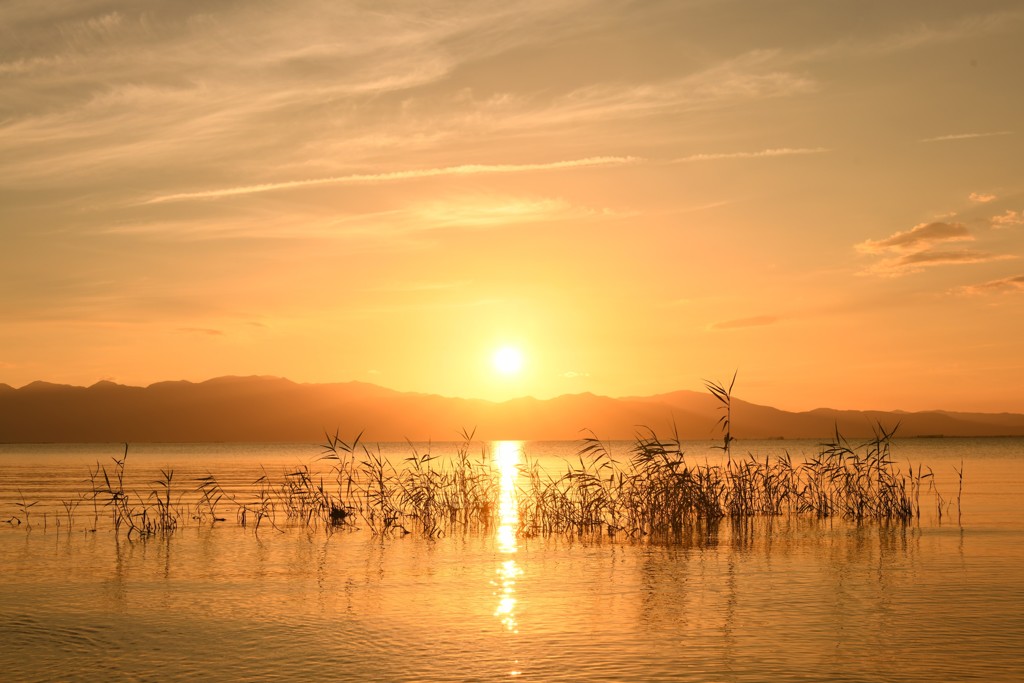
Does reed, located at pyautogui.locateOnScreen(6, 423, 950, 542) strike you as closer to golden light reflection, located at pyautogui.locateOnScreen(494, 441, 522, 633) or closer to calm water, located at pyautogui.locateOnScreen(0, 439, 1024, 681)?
golden light reflection, located at pyautogui.locateOnScreen(494, 441, 522, 633)

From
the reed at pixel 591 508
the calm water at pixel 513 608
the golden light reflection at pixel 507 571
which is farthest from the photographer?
the reed at pixel 591 508

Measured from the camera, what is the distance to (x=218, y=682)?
11617 millimetres

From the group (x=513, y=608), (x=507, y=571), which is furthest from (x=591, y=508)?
(x=513, y=608)

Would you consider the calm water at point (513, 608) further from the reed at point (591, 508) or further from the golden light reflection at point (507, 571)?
the reed at point (591, 508)

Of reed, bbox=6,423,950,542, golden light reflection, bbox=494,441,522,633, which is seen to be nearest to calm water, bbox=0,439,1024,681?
golden light reflection, bbox=494,441,522,633

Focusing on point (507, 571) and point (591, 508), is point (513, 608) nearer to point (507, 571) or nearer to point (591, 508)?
point (507, 571)

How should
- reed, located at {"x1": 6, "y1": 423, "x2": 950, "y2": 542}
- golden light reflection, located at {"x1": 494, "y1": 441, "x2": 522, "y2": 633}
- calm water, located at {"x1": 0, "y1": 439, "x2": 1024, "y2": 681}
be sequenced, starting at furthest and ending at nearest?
reed, located at {"x1": 6, "y1": 423, "x2": 950, "y2": 542} < golden light reflection, located at {"x1": 494, "y1": 441, "x2": 522, "y2": 633} < calm water, located at {"x1": 0, "y1": 439, "x2": 1024, "y2": 681}

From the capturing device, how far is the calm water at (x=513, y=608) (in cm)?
1233

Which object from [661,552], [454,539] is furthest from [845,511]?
[454,539]

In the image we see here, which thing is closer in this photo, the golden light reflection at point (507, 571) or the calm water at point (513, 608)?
the calm water at point (513, 608)

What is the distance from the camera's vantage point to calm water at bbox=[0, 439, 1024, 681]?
12.3 metres

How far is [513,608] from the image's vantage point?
16156mm

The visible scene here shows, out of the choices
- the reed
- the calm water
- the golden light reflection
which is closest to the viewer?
the calm water

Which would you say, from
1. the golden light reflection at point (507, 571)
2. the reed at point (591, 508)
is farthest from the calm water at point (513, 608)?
the reed at point (591, 508)
